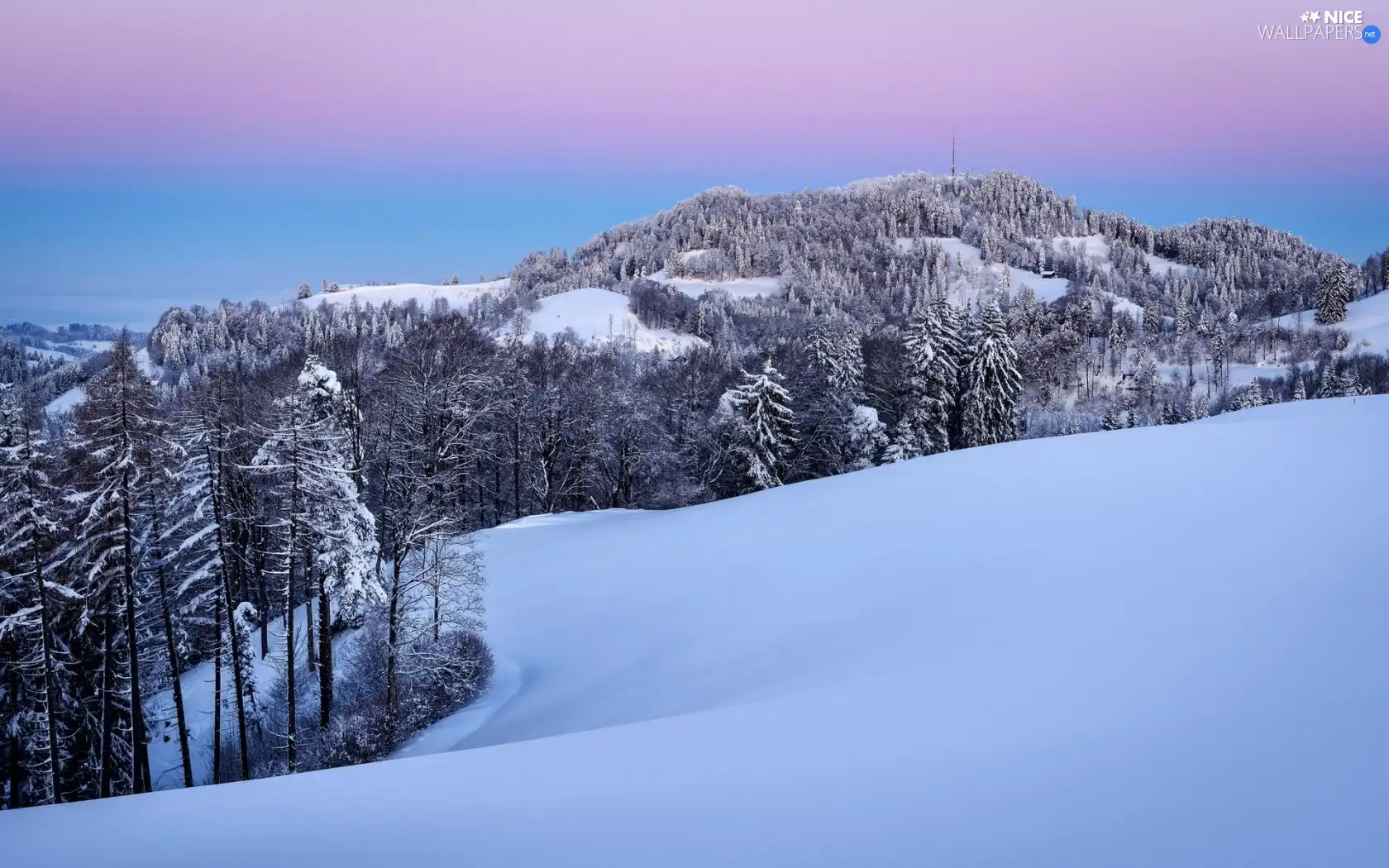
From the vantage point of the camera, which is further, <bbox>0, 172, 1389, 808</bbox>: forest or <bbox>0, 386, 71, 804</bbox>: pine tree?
<bbox>0, 172, 1389, 808</bbox>: forest

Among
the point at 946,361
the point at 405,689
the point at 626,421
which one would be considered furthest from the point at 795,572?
the point at 946,361

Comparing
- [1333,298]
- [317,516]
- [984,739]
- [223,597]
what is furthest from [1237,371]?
[984,739]

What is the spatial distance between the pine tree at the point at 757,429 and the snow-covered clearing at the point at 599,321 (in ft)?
279

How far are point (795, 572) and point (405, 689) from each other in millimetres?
8880

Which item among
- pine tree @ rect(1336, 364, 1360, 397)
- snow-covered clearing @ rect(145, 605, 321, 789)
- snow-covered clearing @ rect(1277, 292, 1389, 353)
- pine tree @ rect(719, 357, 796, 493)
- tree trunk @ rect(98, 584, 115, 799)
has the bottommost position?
snow-covered clearing @ rect(145, 605, 321, 789)

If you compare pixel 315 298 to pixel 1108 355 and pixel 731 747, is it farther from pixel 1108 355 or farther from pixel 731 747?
pixel 731 747

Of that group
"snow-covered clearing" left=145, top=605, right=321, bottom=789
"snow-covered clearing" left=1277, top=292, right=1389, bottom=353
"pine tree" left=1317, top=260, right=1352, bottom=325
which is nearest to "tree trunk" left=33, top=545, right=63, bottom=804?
"snow-covered clearing" left=145, top=605, right=321, bottom=789

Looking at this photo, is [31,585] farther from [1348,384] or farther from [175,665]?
[1348,384]

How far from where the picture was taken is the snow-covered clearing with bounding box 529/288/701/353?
13000 centimetres

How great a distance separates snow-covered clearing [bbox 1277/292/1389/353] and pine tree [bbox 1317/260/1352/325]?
1.17 m

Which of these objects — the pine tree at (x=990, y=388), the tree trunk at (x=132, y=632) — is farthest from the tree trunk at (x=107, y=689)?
the pine tree at (x=990, y=388)

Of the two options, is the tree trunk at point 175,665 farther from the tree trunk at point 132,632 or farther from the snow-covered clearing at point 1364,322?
the snow-covered clearing at point 1364,322

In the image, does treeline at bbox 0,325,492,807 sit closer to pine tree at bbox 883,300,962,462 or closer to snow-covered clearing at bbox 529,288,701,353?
pine tree at bbox 883,300,962,462

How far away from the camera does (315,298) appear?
18550cm
